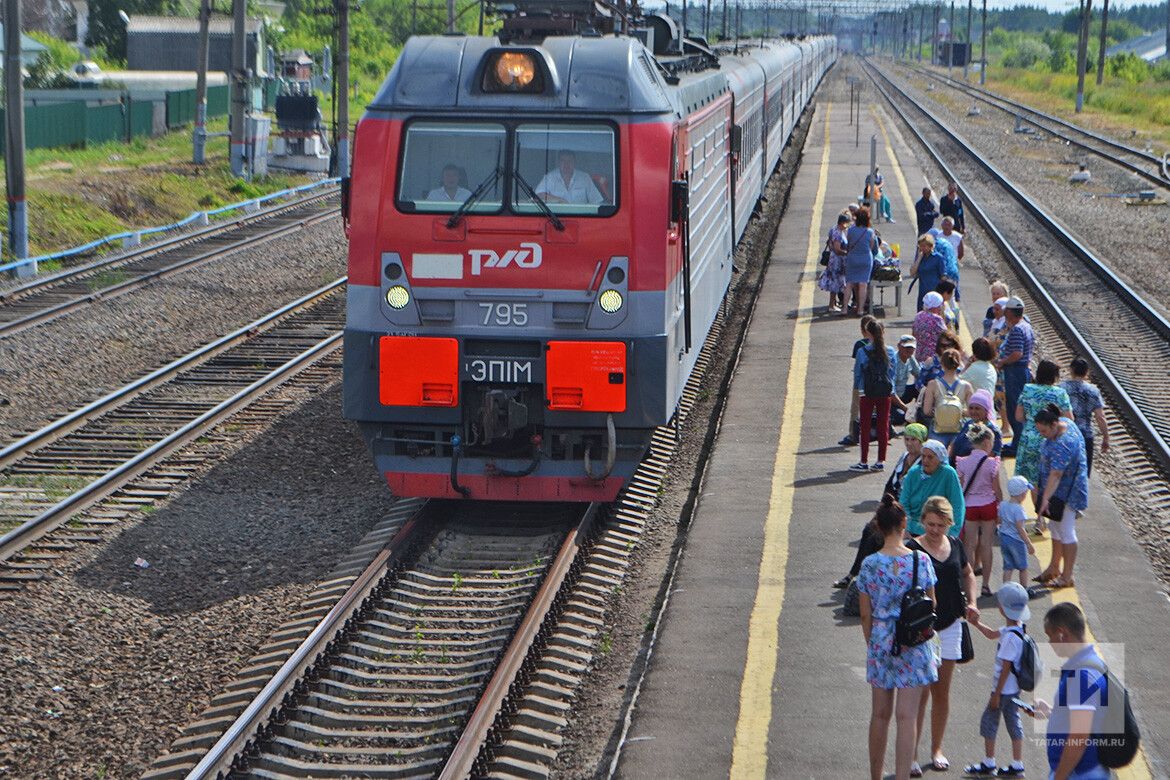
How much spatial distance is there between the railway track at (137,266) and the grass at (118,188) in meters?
1.53

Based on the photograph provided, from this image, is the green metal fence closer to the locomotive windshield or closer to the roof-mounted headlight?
the locomotive windshield

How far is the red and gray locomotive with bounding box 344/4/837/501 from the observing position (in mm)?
10742

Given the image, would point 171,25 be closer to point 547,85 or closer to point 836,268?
point 836,268

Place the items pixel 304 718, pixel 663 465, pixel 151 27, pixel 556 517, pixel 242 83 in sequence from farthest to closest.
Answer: pixel 151 27 → pixel 242 83 → pixel 663 465 → pixel 556 517 → pixel 304 718

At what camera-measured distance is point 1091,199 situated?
118 ft

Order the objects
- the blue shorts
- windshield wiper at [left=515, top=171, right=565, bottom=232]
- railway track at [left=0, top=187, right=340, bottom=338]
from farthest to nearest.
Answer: railway track at [left=0, top=187, right=340, bottom=338] → windshield wiper at [left=515, top=171, right=565, bottom=232] → the blue shorts

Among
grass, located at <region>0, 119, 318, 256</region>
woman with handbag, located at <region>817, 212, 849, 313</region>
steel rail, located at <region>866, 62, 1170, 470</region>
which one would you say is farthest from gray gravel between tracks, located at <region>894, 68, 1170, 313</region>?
grass, located at <region>0, 119, 318, 256</region>

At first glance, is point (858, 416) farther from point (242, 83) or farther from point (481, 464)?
point (242, 83)

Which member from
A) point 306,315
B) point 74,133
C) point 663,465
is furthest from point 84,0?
point 663,465

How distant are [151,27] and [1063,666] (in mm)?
61863

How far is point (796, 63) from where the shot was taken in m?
41.3

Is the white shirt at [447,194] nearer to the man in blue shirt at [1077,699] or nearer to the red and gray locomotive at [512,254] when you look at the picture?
the red and gray locomotive at [512,254]

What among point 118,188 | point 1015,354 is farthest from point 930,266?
point 118,188

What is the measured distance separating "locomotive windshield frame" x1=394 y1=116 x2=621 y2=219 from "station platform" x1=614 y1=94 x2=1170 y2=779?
2585mm
